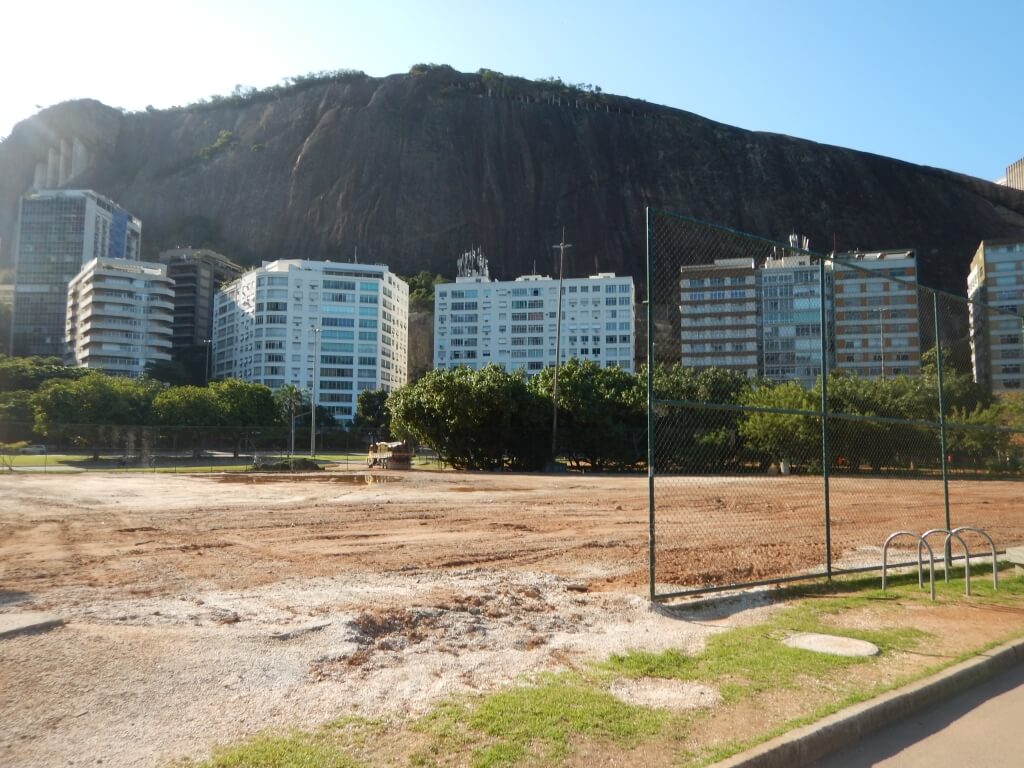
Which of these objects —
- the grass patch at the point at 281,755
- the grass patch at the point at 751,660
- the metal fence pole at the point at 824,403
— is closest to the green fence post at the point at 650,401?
the grass patch at the point at 751,660

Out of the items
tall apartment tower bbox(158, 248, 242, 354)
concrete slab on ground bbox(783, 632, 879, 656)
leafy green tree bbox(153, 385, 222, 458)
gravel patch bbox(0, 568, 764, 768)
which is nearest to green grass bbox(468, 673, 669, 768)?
gravel patch bbox(0, 568, 764, 768)

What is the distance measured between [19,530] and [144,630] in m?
10.6

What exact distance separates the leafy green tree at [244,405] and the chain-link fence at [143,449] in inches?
1049

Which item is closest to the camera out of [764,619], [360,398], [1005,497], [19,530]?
[764,619]

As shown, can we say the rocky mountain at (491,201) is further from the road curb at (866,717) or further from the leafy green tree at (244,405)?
the road curb at (866,717)

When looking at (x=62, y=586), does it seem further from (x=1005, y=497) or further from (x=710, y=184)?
(x=710, y=184)

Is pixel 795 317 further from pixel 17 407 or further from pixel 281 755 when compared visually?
pixel 17 407

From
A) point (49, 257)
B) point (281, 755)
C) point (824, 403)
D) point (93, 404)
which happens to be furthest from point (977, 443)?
point (49, 257)

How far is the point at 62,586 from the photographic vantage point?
8633 millimetres

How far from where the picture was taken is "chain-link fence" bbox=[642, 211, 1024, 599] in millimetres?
9039

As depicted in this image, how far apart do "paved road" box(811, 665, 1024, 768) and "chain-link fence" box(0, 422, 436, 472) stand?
133 feet

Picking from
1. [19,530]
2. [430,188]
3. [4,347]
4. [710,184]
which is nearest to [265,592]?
[19,530]

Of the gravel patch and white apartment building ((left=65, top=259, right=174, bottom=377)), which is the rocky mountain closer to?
white apartment building ((left=65, top=259, right=174, bottom=377))

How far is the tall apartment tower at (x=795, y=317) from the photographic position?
30.7 ft
